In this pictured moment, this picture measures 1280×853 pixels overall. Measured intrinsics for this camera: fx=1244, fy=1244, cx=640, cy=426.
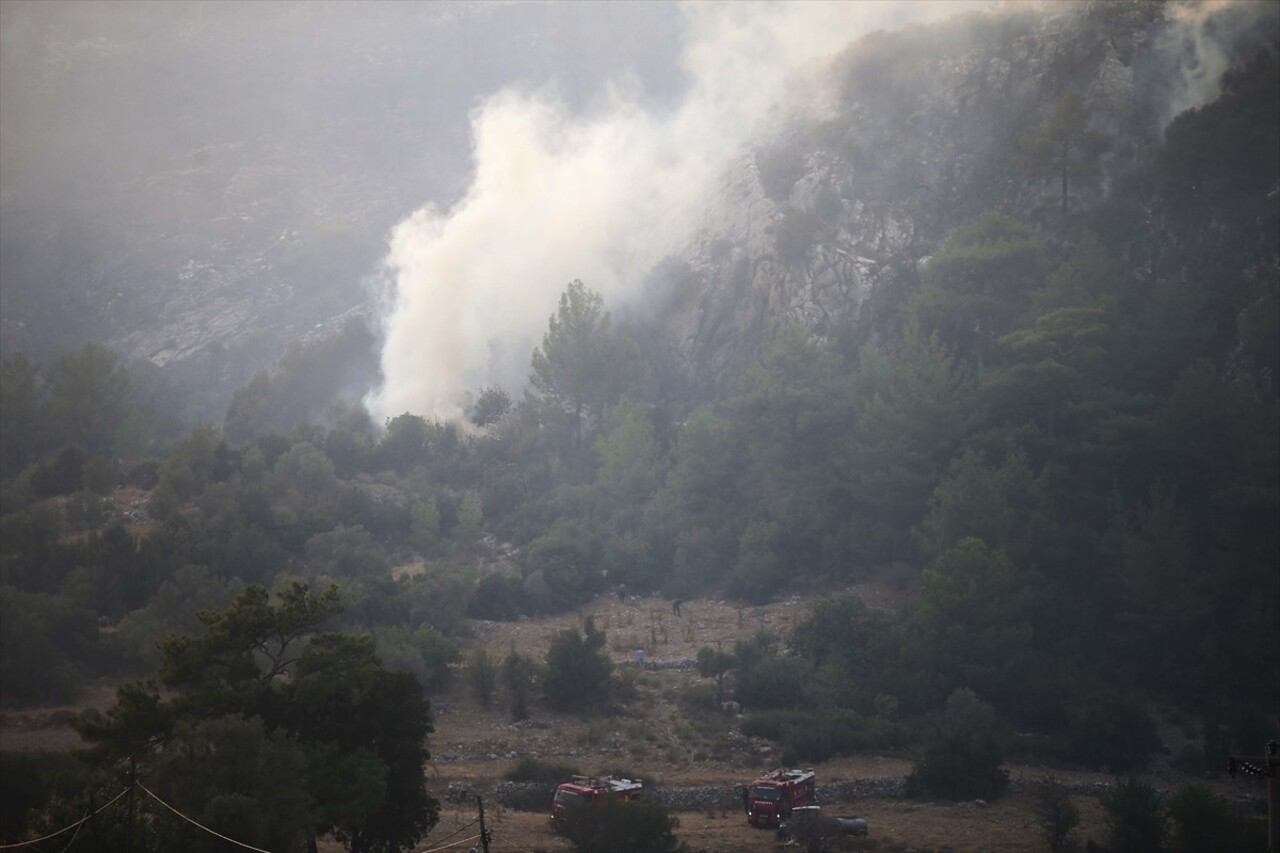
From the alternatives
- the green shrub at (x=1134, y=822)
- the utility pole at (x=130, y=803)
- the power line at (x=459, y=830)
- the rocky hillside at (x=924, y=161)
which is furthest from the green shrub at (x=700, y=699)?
the rocky hillside at (x=924, y=161)

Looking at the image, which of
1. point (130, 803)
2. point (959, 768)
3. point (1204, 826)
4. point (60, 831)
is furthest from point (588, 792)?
point (1204, 826)

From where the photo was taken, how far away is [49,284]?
90.9 meters

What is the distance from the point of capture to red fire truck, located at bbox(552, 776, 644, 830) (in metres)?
27.0

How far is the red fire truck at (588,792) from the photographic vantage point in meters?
27.0

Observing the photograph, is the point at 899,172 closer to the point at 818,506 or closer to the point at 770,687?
the point at 818,506

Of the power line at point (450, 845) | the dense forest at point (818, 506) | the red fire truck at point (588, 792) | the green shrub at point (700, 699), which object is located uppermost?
the dense forest at point (818, 506)

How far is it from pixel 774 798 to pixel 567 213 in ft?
171

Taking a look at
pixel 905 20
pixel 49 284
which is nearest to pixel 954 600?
pixel 905 20

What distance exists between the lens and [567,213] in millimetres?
75750

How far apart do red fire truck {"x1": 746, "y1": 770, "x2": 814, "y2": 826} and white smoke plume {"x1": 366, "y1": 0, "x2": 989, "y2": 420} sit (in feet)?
131

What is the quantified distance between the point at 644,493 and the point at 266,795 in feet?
116

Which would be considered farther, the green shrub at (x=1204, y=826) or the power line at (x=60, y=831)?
the green shrub at (x=1204, y=826)

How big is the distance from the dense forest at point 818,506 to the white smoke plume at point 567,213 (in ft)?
13.0

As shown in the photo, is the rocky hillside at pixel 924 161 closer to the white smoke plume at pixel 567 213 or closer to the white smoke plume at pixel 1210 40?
the white smoke plume at pixel 1210 40
